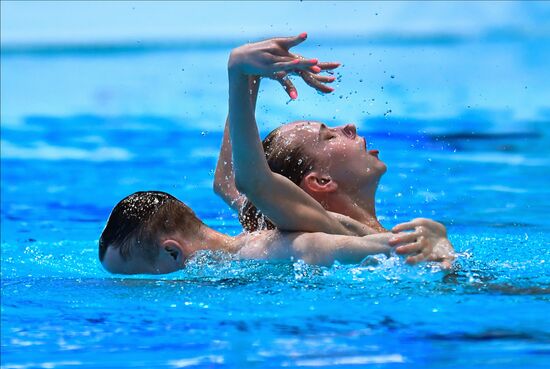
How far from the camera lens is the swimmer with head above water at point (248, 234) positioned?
305cm

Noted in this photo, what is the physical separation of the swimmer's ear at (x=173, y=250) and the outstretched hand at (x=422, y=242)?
77 cm

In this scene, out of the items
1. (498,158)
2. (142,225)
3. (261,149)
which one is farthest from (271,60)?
(498,158)

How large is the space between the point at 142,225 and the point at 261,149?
57cm

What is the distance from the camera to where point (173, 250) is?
350cm

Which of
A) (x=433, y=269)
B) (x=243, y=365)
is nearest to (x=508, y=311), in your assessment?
(x=433, y=269)

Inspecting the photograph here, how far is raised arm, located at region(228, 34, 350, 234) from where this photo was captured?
300cm

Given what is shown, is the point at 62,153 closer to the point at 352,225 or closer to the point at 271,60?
the point at 352,225

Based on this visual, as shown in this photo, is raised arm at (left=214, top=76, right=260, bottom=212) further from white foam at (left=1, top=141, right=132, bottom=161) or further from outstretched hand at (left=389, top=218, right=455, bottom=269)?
white foam at (left=1, top=141, right=132, bottom=161)

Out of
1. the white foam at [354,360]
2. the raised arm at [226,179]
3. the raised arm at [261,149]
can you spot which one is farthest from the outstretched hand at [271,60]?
the raised arm at [226,179]

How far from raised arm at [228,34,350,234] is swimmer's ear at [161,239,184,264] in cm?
37

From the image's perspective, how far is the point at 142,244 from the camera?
137 inches

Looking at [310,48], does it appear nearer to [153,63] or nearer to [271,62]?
[153,63]

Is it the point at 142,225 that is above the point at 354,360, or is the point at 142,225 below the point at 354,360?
above

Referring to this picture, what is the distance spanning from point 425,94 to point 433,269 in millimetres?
4901
